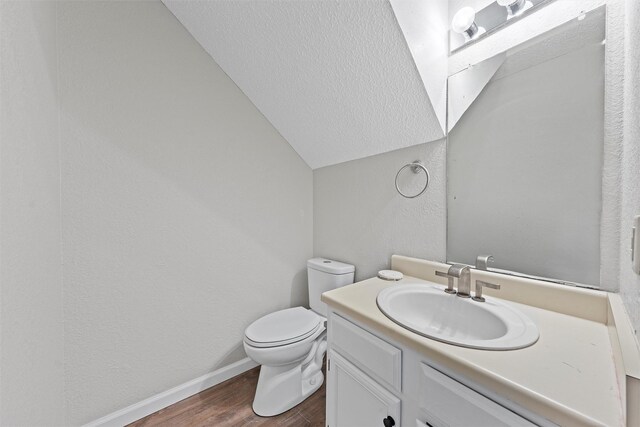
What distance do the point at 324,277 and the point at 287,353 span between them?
0.54 m

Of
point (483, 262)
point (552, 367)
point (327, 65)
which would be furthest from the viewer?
point (327, 65)

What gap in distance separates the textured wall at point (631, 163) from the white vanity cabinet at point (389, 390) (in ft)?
1.22

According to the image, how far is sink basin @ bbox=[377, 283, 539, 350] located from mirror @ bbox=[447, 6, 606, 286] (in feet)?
0.80

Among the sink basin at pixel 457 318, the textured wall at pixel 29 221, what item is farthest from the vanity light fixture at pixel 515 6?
the textured wall at pixel 29 221

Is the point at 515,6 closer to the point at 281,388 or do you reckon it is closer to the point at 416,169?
the point at 416,169

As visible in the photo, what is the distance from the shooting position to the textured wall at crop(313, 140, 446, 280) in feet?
4.07

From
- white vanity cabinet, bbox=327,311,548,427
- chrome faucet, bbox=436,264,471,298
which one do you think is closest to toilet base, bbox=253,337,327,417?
white vanity cabinet, bbox=327,311,548,427

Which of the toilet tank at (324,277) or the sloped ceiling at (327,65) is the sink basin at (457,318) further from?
the sloped ceiling at (327,65)

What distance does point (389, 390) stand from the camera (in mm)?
792

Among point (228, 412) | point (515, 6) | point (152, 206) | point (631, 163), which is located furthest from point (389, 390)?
point (515, 6)

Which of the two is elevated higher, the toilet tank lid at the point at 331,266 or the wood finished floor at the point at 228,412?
the toilet tank lid at the point at 331,266

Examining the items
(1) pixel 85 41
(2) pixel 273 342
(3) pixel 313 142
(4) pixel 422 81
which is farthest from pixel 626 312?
(1) pixel 85 41

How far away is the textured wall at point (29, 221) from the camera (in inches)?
22.5

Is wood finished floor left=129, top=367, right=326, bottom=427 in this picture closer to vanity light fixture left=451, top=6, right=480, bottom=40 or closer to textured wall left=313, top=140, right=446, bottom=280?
textured wall left=313, top=140, right=446, bottom=280
